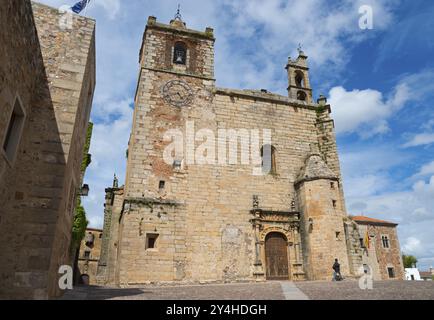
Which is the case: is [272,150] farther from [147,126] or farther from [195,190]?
[147,126]

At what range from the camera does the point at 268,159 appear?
16312 millimetres

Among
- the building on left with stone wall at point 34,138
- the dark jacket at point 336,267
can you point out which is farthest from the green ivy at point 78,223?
the dark jacket at point 336,267

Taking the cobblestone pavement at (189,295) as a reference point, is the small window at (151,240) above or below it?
above

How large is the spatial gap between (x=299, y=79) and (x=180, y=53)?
31.9 ft

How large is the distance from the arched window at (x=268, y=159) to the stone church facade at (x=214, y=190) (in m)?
0.06

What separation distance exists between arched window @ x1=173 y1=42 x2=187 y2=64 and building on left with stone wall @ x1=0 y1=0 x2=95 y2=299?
9.78 m

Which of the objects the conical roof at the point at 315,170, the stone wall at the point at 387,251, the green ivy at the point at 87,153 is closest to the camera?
the green ivy at the point at 87,153

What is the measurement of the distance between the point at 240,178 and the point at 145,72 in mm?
7050

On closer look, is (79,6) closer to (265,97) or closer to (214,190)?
(214,190)

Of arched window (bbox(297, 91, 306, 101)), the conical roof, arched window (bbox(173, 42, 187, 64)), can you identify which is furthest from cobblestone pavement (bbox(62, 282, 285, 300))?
arched window (bbox(297, 91, 306, 101))

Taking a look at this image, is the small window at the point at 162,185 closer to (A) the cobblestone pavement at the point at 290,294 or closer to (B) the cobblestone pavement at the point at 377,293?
(A) the cobblestone pavement at the point at 290,294

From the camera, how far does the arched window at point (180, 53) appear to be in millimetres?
17019

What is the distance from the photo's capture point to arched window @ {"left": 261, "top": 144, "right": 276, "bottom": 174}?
16031 mm
